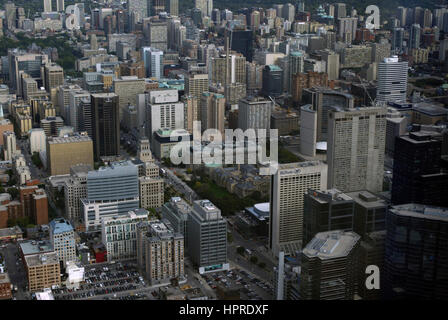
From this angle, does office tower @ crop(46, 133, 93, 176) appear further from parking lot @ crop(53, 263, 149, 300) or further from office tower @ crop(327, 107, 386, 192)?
office tower @ crop(327, 107, 386, 192)

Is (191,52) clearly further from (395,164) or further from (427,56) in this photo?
Result: (395,164)

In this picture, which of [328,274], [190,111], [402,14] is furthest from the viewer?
[190,111]

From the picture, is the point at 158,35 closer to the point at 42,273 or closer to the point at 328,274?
the point at 42,273

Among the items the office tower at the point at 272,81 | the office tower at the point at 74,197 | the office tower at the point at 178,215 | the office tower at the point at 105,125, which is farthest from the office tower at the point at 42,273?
the office tower at the point at 272,81

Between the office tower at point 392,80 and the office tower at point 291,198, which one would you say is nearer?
the office tower at point 291,198

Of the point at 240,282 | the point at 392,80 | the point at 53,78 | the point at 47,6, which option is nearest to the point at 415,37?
the point at 392,80

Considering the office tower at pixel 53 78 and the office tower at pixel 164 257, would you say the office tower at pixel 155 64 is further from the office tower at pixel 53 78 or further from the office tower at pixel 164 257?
the office tower at pixel 164 257
